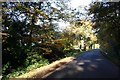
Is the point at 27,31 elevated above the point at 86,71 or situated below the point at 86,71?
above

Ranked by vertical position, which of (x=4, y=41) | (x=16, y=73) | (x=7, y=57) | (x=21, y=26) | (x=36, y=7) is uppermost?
(x=36, y=7)

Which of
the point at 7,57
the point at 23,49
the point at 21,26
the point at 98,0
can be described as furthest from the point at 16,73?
the point at 98,0

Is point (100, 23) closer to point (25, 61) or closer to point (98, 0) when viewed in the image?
point (98, 0)

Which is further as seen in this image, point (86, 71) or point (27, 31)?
point (27, 31)

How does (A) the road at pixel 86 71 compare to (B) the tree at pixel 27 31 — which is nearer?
(A) the road at pixel 86 71

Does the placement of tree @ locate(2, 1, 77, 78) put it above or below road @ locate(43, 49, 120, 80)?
above

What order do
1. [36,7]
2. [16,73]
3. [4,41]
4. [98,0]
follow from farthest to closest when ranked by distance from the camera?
[36,7]
[98,0]
[4,41]
[16,73]

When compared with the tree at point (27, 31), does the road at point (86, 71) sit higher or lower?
lower

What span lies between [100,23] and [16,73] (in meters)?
11.1

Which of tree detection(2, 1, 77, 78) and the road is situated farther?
tree detection(2, 1, 77, 78)

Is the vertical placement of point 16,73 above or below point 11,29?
below

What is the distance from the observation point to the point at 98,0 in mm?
20938

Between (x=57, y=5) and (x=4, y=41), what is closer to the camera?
(x=4, y=41)

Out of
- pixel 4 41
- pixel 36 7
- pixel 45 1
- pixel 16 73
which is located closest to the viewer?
pixel 16 73
